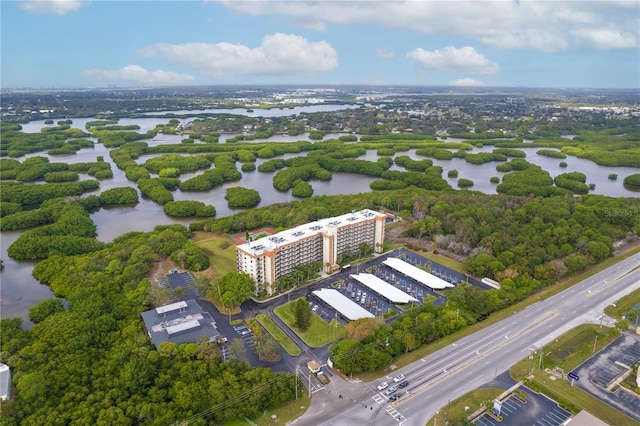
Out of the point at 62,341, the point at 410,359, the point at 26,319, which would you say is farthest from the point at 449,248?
the point at 26,319

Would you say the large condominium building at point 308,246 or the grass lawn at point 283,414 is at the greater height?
the large condominium building at point 308,246

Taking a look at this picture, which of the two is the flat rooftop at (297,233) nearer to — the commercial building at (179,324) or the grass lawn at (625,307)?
the commercial building at (179,324)

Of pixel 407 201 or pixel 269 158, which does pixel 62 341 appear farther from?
pixel 269 158

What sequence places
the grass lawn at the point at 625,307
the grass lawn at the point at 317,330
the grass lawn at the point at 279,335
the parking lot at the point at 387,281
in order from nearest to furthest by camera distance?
the grass lawn at the point at 279,335 → the grass lawn at the point at 317,330 → the grass lawn at the point at 625,307 → the parking lot at the point at 387,281

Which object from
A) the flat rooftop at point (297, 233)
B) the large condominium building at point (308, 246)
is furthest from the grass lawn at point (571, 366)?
the flat rooftop at point (297, 233)

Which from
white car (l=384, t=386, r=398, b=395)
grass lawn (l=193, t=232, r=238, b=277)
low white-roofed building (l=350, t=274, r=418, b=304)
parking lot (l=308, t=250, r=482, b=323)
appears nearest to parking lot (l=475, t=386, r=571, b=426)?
white car (l=384, t=386, r=398, b=395)

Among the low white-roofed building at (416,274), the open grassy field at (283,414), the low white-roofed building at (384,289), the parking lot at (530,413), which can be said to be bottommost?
the open grassy field at (283,414)

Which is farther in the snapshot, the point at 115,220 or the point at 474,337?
the point at 115,220

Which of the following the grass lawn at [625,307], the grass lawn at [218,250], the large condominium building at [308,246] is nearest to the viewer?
the grass lawn at [625,307]
